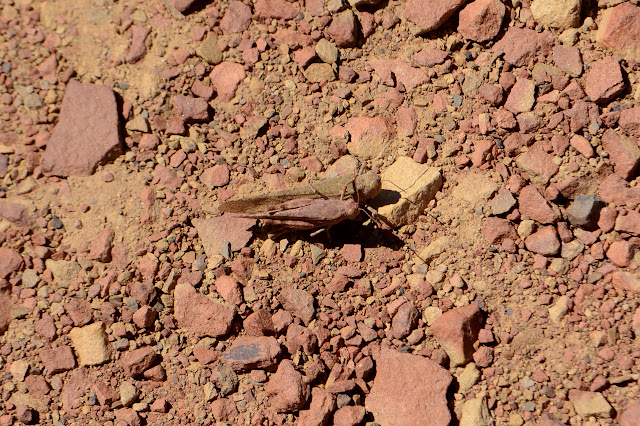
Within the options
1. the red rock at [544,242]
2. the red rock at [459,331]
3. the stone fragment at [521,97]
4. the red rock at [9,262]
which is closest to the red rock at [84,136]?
the red rock at [9,262]

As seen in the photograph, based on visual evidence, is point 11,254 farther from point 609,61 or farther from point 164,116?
point 609,61

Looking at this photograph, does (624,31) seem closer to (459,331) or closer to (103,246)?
(459,331)

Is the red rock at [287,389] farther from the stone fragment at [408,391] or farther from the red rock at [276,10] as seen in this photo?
the red rock at [276,10]

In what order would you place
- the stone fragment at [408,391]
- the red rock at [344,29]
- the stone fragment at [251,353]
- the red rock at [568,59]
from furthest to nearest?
the red rock at [344,29]
the red rock at [568,59]
the stone fragment at [251,353]
the stone fragment at [408,391]

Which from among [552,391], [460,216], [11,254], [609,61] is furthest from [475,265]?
[11,254]

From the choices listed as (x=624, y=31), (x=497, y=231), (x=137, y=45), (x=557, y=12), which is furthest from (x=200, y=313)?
(x=624, y=31)

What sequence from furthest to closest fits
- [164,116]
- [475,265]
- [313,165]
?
[164,116] → [313,165] → [475,265]
